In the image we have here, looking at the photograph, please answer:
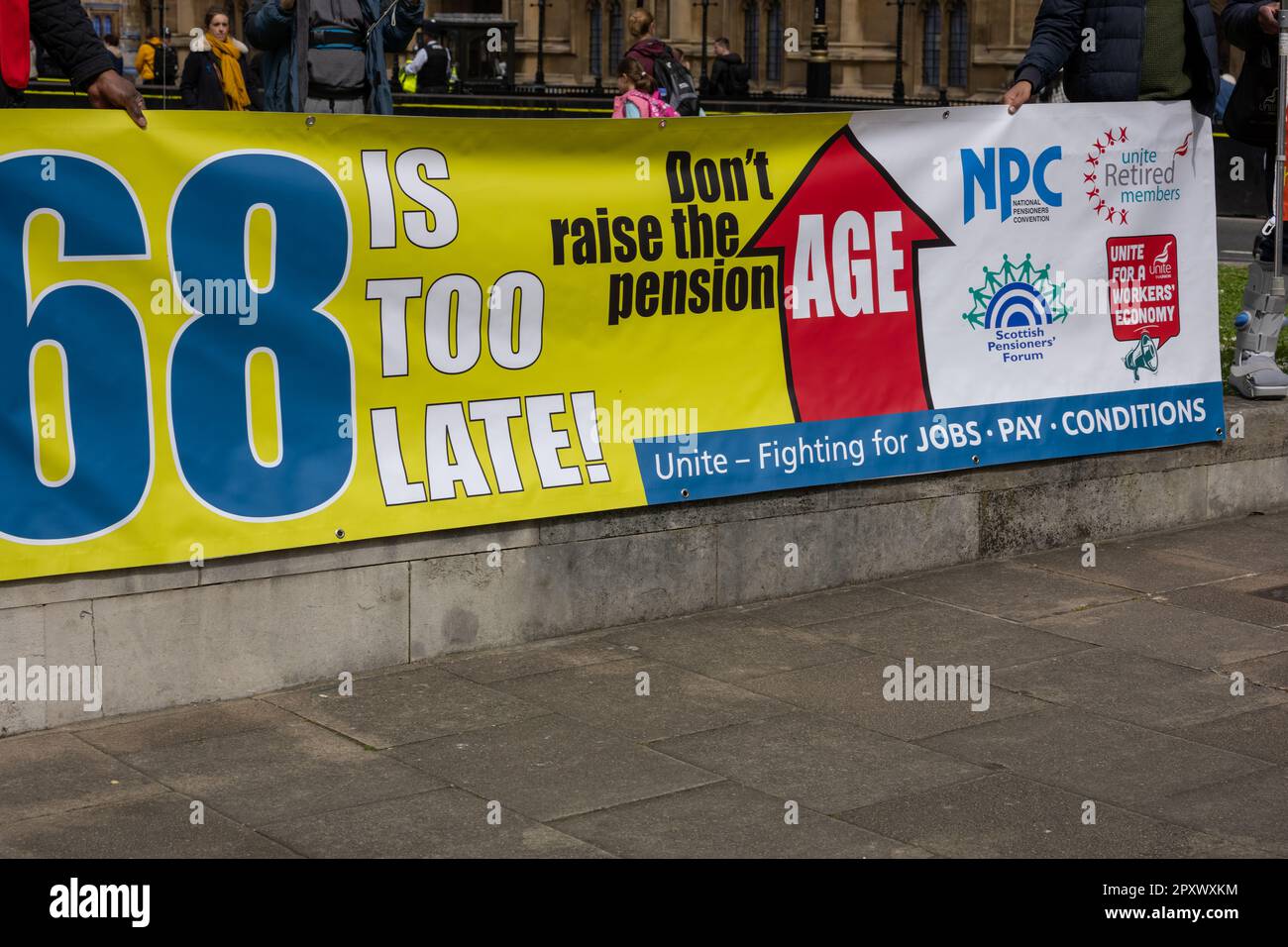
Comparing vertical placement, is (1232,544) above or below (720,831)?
above

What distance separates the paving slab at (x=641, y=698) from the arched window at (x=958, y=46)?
146ft

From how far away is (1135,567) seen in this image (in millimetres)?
7914

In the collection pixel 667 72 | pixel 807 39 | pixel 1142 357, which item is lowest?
pixel 1142 357

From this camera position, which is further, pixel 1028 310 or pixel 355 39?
pixel 355 39

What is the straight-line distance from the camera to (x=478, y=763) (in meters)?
5.46

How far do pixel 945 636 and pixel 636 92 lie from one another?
8178 mm

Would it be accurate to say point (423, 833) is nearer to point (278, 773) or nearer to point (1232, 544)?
point (278, 773)

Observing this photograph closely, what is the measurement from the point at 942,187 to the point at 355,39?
357 cm

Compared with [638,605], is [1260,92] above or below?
above

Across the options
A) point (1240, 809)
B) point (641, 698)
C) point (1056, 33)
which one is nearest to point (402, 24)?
point (1056, 33)
